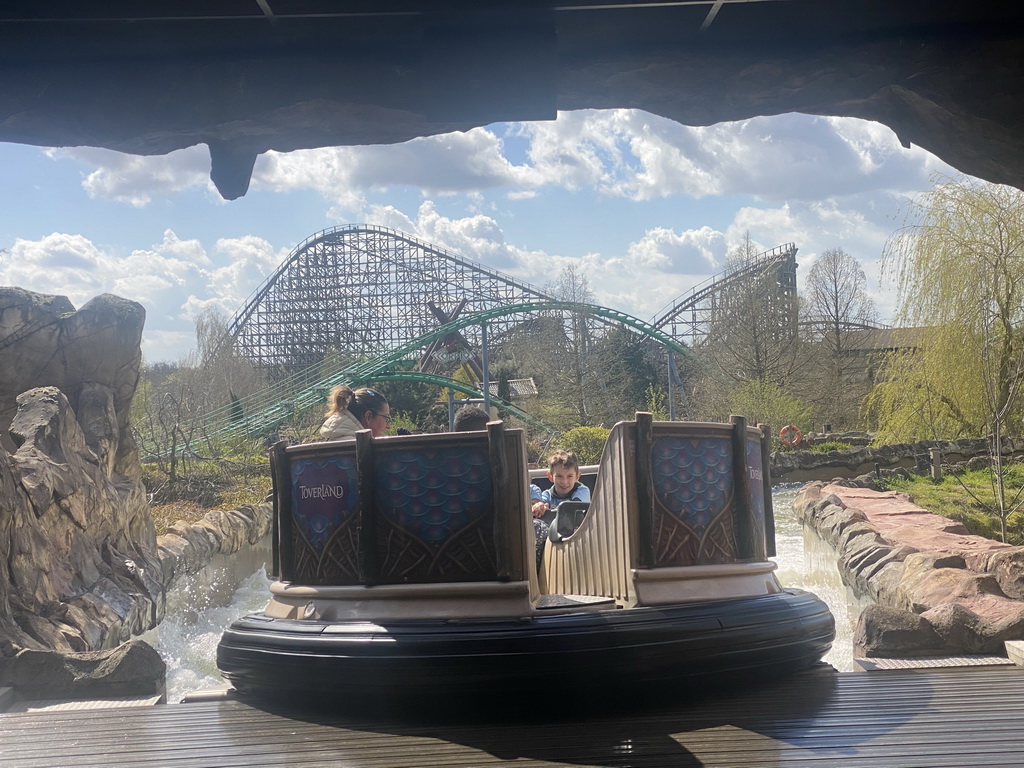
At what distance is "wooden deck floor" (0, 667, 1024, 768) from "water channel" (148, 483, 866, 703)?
3.06 m

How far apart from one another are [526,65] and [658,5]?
1.49ft

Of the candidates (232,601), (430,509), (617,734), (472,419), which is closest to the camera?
(617,734)

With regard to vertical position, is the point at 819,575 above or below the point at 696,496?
below

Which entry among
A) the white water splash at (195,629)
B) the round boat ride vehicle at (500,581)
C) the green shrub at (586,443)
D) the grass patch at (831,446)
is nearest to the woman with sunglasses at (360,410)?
the round boat ride vehicle at (500,581)

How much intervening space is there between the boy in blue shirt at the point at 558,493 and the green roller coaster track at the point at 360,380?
1880cm

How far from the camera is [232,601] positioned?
1241 centimetres

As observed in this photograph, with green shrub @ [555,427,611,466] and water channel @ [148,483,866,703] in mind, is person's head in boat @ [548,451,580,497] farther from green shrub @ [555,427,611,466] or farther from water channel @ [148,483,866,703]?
green shrub @ [555,427,611,466]

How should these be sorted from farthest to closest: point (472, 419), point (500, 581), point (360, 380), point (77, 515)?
point (360, 380) < point (77, 515) < point (472, 419) < point (500, 581)

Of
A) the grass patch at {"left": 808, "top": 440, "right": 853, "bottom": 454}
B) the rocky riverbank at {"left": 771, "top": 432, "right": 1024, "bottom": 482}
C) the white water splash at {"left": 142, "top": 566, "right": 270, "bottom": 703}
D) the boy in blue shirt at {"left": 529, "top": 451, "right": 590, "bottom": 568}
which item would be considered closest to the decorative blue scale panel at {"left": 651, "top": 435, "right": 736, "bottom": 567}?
the boy in blue shirt at {"left": 529, "top": 451, "right": 590, "bottom": 568}

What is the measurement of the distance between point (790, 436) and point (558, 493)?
19545 mm

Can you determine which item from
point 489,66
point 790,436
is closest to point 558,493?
point 489,66

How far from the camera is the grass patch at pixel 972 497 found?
10625 millimetres

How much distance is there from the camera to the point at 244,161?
3.71 m

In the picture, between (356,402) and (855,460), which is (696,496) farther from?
(855,460)
